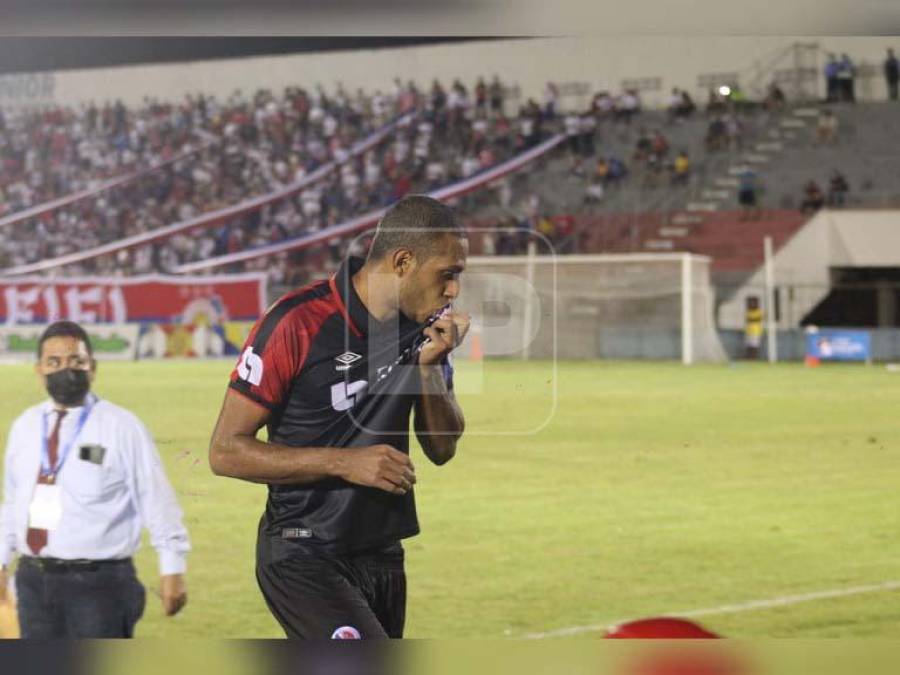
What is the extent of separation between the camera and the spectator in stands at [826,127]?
363 centimetres

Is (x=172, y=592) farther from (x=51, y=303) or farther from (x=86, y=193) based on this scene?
(x=86, y=193)

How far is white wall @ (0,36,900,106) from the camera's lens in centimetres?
257

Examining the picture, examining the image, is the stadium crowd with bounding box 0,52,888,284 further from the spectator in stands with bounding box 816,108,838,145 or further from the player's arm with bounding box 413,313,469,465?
the player's arm with bounding box 413,313,469,465

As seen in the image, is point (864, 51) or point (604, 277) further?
point (604, 277)

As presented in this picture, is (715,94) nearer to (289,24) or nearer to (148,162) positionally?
(289,24)

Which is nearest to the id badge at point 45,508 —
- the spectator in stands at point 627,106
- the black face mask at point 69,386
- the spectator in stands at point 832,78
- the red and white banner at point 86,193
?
the black face mask at point 69,386

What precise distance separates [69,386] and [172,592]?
1.61 ft

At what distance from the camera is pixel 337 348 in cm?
209

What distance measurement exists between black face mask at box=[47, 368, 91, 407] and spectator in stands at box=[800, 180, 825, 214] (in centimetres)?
227

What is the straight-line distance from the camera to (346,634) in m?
2.05

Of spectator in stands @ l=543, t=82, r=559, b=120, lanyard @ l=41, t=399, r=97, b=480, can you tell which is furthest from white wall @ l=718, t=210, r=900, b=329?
lanyard @ l=41, t=399, r=97, b=480

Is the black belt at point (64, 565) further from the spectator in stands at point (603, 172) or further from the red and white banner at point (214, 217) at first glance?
the spectator in stands at point (603, 172)

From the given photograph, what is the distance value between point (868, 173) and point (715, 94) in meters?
0.84

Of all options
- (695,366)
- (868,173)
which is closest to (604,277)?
(695,366)
